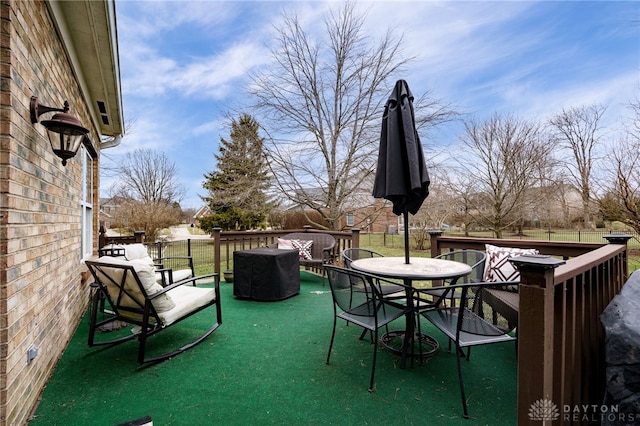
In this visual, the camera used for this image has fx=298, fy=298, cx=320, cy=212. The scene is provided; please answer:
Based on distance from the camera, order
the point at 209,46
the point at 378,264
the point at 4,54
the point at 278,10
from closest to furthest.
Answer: the point at 4,54, the point at 378,264, the point at 209,46, the point at 278,10

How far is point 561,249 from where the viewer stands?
3035 millimetres

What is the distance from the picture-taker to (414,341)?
2992 millimetres

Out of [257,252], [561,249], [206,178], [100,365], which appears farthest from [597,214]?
[206,178]

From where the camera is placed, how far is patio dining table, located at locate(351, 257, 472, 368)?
2.34 metres

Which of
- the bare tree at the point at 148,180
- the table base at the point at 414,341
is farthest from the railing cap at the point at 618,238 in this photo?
the bare tree at the point at 148,180

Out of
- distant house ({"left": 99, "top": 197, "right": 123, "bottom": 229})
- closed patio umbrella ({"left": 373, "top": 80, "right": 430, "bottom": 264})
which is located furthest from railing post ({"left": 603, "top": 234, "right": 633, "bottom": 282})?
distant house ({"left": 99, "top": 197, "right": 123, "bottom": 229})

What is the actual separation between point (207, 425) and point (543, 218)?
1487cm

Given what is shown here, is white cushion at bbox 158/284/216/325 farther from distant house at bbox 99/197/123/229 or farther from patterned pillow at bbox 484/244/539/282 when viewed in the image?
distant house at bbox 99/197/123/229

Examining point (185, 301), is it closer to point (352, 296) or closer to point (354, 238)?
point (352, 296)

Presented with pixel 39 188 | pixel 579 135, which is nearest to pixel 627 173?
pixel 579 135

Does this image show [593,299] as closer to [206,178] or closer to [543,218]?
[543,218]

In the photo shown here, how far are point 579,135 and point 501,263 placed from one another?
39.4 ft

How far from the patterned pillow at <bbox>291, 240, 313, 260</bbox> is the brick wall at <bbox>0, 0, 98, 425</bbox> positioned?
355cm

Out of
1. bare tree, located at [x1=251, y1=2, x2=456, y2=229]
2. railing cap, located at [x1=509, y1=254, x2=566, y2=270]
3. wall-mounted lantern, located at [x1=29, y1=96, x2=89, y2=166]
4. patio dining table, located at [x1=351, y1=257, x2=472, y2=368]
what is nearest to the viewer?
railing cap, located at [x1=509, y1=254, x2=566, y2=270]
